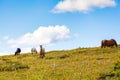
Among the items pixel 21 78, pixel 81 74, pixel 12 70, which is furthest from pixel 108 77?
pixel 12 70

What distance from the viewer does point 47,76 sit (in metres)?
23.5

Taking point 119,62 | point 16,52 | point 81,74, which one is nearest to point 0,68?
point 81,74

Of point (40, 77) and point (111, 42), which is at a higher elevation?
point (111, 42)

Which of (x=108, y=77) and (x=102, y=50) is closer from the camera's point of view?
(x=108, y=77)

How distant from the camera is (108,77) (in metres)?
19.7

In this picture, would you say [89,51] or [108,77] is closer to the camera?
[108,77]

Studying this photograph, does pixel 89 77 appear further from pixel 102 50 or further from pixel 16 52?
pixel 16 52

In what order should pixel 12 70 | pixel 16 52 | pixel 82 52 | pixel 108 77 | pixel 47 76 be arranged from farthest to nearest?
1. pixel 16 52
2. pixel 82 52
3. pixel 12 70
4. pixel 47 76
5. pixel 108 77

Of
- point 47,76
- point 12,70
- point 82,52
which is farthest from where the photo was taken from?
point 82,52

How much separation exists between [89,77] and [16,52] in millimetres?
38735

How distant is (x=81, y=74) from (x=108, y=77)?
13.1ft

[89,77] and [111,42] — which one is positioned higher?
[111,42]

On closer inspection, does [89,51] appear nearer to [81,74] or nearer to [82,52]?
[82,52]

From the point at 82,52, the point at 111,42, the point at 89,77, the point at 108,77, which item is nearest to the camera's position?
the point at 108,77
